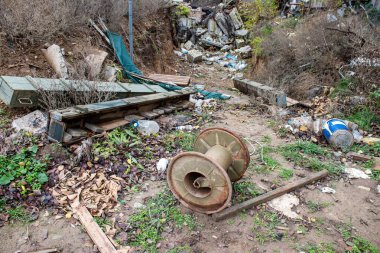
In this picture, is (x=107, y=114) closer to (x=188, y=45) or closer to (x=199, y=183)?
(x=199, y=183)

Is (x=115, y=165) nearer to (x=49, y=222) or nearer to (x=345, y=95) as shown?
(x=49, y=222)

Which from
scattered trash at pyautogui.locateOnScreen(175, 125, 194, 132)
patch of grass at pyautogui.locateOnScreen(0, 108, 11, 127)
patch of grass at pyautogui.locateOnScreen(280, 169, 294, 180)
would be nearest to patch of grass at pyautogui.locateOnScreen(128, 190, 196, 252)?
patch of grass at pyautogui.locateOnScreen(280, 169, 294, 180)

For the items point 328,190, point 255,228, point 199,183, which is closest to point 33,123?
point 199,183

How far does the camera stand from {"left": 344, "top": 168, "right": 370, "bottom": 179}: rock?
14.9 feet

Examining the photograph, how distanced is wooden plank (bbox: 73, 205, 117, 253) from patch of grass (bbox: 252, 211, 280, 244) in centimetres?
156

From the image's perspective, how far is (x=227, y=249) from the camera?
10.2 feet

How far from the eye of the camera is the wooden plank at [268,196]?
11.3ft

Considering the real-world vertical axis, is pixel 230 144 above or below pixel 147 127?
above

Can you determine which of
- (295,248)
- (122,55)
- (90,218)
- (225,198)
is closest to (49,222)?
(90,218)

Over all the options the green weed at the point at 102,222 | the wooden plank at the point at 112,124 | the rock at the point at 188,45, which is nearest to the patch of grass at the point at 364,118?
the wooden plank at the point at 112,124

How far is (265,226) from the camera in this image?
135 inches

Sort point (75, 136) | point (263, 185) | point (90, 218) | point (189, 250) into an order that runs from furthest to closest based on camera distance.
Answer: point (75, 136), point (263, 185), point (90, 218), point (189, 250)

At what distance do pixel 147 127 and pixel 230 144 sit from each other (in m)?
2.27

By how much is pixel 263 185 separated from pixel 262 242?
113 centimetres
